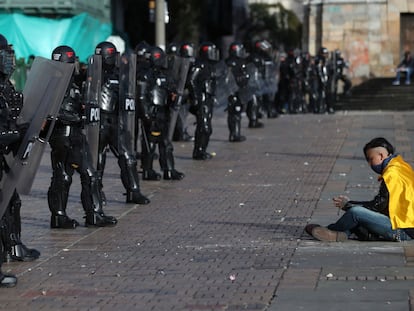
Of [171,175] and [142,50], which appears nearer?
[142,50]

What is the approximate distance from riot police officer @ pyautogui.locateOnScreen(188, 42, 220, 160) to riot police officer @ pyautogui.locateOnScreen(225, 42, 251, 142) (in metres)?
3.03

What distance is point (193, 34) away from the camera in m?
46.9

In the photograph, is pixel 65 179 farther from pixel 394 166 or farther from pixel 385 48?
pixel 385 48

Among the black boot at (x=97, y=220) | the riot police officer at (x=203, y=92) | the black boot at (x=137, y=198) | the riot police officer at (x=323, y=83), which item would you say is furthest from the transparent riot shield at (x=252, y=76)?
the black boot at (x=97, y=220)

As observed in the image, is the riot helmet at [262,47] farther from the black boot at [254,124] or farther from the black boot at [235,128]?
the black boot at [235,128]

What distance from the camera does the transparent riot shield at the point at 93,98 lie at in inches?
482

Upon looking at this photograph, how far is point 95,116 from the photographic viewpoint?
12234 millimetres

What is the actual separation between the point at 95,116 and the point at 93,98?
0.84 feet

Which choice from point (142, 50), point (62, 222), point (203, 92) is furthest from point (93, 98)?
point (203, 92)

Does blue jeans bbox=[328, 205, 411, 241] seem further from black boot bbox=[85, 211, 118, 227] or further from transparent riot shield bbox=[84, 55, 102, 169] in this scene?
transparent riot shield bbox=[84, 55, 102, 169]

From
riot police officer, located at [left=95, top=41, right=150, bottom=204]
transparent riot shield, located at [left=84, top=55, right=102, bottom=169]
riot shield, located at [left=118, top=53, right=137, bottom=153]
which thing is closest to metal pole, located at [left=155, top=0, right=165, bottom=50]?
riot police officer, located at [left=95, top=41, right=150, bottom=204]

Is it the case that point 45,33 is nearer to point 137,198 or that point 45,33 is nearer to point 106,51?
point 137,198

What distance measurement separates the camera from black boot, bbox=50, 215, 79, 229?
1217 cm

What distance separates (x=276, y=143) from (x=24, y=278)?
13.4 m
